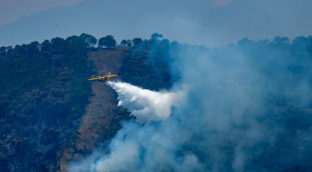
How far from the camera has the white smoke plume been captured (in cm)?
8025

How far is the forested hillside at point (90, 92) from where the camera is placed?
78.8 m

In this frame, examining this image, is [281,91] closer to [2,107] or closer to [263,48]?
[263,48]

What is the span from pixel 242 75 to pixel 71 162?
173 ft

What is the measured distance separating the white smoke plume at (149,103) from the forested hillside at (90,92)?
4.93m

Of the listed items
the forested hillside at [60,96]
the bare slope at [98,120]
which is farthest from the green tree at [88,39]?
the bare slope at [98,120]

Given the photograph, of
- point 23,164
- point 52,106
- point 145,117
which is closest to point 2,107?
point 52,106

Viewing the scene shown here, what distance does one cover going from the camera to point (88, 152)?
79438 millimetres

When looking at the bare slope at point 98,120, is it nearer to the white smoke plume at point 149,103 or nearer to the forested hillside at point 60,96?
the forested hillside at point 60,96

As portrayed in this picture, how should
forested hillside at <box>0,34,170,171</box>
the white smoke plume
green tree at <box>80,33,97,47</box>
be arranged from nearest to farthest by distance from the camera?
the white smoke plume
forested hillside at <box>0,34,170,171</box>
green tree at <box>80,33,97,47</box>

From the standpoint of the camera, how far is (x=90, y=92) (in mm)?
109500

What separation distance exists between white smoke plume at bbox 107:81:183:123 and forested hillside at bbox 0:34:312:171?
16.2 feet

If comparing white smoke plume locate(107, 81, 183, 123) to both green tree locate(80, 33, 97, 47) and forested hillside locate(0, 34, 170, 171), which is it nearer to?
forested hillside locate(0, 34, 170, 171)

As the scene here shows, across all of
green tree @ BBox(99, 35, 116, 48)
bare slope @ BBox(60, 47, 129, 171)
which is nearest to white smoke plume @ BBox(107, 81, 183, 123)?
bare slope @ BBox(60, 47, 129, 171)

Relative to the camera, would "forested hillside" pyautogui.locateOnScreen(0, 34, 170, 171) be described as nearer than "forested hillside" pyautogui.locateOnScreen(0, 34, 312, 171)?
No
